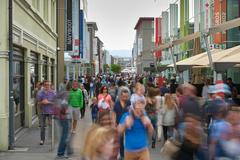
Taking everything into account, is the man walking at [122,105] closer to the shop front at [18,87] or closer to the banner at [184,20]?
the shop front at [18,87]

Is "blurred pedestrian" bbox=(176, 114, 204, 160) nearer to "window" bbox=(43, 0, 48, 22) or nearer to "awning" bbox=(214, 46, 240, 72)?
"awning" bbox=(214, 46, 240, 72)

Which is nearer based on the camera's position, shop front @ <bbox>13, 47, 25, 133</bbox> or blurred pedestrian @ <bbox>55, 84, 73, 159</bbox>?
blurred pedestrian @ <bbox>55, 84, 73, 159</bbox>

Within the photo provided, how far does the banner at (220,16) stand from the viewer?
2927 centimetres

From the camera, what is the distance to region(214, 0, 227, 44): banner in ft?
96.0

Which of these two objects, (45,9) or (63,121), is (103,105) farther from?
(45,9)

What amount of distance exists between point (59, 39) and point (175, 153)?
2877 cm

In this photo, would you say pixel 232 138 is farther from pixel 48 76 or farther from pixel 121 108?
pixel 48 76

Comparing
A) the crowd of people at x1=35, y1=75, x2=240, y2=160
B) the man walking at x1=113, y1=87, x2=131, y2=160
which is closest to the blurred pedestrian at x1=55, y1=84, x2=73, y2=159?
the crowd of people at x1=35, y1=75, x2=240, y2=160

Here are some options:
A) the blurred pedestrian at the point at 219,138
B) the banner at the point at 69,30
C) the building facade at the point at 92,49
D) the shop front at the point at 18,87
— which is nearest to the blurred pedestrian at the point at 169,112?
the blurred pedestrian at the point at 219,138

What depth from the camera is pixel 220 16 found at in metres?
29.3

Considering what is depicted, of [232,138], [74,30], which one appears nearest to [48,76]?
[74,30]

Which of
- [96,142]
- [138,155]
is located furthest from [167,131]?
[96,142]

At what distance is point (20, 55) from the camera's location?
55.5ft

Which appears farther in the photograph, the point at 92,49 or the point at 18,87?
the point at 92,49
